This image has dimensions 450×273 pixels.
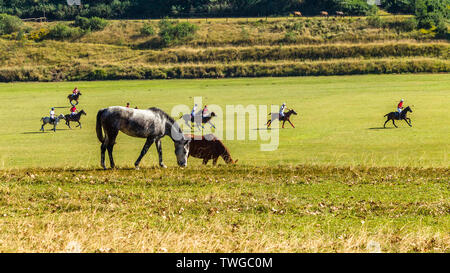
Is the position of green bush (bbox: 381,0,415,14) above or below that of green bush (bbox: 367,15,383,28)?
above

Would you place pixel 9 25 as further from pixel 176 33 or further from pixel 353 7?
pixel 353 7

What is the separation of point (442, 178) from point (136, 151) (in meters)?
16.1

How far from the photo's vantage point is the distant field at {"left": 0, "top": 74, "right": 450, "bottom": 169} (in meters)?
26.4

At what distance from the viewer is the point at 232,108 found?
4759cm

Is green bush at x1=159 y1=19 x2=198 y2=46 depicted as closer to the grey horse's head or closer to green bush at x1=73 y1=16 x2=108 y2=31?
green bush at x1=73 y1=16 x2=108 y2=31

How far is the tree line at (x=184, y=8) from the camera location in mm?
150125

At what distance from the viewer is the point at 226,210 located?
14.5 metres

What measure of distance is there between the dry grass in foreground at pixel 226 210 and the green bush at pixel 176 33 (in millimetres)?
96237

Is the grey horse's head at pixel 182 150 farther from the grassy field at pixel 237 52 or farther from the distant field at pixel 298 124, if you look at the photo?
the grassy field at pixel 237 52

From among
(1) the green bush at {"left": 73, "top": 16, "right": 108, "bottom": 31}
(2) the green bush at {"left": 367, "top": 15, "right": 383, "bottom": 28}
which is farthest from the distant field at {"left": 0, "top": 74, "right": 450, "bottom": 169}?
(1) the green bush at {"left": 73, "top": 16, "right": 108, "bottom": 31}

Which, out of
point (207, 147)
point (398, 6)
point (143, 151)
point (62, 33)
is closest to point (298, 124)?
point (207, 147)

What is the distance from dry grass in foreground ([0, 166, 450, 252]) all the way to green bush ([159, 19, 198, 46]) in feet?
316
